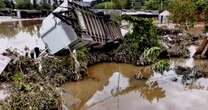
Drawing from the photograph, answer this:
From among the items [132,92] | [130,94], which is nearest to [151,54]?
[132,92]

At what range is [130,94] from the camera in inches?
468

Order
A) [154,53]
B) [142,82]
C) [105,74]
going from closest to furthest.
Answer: [142,82] < [105,74] < [154,53]

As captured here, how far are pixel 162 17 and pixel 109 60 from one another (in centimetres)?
2174

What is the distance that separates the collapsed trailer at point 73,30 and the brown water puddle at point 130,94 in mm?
1675

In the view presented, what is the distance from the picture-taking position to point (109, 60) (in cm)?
1675

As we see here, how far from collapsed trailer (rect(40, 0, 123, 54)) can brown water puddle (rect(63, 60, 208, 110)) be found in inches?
65.9

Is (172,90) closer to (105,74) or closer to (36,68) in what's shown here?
(105,74)

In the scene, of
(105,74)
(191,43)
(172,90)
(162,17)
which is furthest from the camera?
(162,17)

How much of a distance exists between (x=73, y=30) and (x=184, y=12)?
16.6 metres

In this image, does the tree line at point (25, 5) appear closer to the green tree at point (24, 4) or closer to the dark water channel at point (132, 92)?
the green tree at point (24, 4)

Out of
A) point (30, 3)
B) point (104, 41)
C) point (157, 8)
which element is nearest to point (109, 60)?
point (104, 41)

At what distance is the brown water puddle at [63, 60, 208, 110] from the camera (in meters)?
10.5

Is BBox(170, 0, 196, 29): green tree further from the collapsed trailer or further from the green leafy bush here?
the collapsed trailer

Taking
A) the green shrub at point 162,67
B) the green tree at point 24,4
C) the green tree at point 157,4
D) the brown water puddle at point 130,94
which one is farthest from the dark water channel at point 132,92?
the green tree at point 24,4
